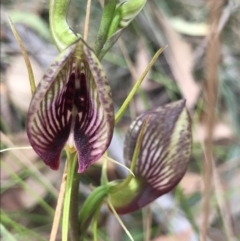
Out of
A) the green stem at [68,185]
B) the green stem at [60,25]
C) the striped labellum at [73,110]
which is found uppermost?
the green stem at [60,25]

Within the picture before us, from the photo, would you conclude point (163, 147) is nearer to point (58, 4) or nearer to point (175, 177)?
point (175, 177)

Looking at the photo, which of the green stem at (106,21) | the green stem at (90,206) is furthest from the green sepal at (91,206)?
the green stem at (106,21)

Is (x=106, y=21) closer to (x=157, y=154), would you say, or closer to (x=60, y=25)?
(x=60, y=25)

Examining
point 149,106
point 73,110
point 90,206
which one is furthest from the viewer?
point 149,106

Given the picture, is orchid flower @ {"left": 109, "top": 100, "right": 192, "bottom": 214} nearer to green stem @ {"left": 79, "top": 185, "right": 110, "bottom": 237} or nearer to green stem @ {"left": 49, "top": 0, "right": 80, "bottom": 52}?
green stem @ {"left": 79, "top": 185, "right": 110, "bottom": 237}

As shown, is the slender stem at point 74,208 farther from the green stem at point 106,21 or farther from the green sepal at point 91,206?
the green stem at point 106,21

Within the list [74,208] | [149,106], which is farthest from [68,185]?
[149,106]

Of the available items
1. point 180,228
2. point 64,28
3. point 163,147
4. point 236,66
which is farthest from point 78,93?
point 236,66
